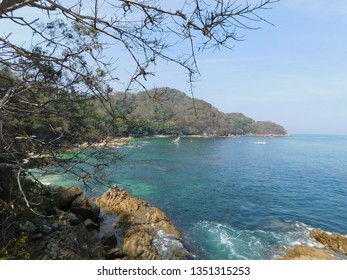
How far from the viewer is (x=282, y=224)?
14555 mm

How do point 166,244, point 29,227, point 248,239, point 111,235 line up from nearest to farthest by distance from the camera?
1. point 29,227
2. point 111,235
3. point 166,244
4. point 248,239

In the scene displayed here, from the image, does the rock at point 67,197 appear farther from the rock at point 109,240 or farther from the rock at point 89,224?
the rock at point 109,240

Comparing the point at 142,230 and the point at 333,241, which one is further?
the point at 142,230

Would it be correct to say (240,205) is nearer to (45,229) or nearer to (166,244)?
(166,244)

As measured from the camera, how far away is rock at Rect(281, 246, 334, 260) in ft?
32.0

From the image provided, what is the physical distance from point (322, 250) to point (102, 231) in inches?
374

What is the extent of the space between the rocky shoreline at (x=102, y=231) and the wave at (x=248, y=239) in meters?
1.34

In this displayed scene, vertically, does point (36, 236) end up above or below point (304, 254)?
above

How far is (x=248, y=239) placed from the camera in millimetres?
Answer: 12477

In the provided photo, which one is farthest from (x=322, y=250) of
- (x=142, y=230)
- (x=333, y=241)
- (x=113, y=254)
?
(x=113, y=254)

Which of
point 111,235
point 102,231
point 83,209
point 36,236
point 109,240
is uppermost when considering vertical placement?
point 36,236

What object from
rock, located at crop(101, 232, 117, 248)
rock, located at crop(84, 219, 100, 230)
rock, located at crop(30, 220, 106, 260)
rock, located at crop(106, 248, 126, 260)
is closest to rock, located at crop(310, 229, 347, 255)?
rock, located at crop(106, 248, 126, 260)

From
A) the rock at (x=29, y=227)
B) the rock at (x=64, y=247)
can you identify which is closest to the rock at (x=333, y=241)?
the rock at (x=64, y=247)

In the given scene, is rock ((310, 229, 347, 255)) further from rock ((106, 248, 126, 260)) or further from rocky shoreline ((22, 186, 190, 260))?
rock ((106, 248, 126, 260))
